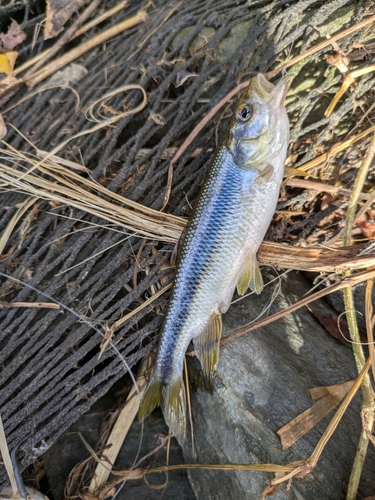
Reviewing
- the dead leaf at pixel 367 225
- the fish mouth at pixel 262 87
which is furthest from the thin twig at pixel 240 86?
the dead leaf at pixel 367 225

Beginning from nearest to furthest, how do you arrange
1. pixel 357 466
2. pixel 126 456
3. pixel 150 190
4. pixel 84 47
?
1. pixel 357 466
2. pixel 150 190
3. pixel 126 456
4. pixel 84 47

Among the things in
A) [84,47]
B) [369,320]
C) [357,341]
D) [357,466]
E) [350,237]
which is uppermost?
[84,47]

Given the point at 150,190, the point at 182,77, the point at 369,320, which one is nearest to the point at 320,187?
the point at 369,320

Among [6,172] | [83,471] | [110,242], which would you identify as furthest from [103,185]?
[83,471]

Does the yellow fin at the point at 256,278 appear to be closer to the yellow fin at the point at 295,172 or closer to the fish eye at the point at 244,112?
the yellow fin at the point at 295,172

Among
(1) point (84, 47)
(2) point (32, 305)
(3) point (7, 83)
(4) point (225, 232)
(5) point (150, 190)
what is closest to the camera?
(4) point (225, 232)

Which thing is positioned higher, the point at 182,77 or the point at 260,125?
the point at 182,77

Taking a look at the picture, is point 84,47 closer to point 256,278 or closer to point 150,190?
point 150,190

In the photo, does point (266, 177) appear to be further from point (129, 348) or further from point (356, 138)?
point (129, 348)
